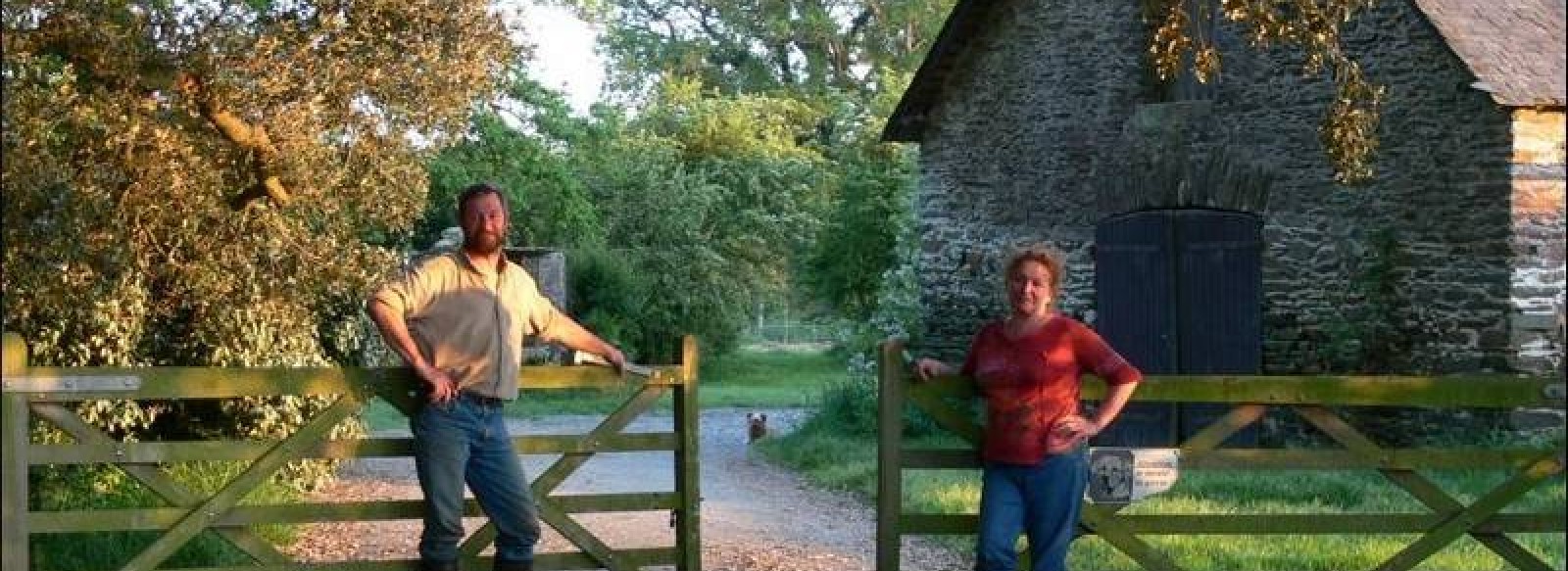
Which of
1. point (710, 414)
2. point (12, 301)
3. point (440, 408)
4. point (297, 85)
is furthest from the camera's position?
point (710, 414)

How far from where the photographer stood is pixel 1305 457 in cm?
658

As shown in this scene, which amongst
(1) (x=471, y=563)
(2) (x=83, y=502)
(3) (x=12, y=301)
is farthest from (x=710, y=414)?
(1) (x=471, y=563)

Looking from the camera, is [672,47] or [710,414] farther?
[672,47]

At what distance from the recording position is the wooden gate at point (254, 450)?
611cm

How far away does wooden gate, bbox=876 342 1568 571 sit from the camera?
6.33 m

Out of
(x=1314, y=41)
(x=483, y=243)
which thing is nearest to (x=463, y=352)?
(x=483, y=243)

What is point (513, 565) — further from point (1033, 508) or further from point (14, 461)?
point (1033, 508)

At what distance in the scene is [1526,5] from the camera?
14930mm

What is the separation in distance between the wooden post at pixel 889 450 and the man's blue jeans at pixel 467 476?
1275 millimetres

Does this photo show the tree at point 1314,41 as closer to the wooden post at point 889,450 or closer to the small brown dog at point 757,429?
the wooden post at point 889,450

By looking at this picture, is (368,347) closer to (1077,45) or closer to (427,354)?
(1077,45)

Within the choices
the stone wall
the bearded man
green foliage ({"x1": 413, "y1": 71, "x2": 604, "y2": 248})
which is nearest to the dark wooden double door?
the stone wall

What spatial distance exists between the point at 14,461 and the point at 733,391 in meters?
21.4

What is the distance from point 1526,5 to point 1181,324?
389cm
